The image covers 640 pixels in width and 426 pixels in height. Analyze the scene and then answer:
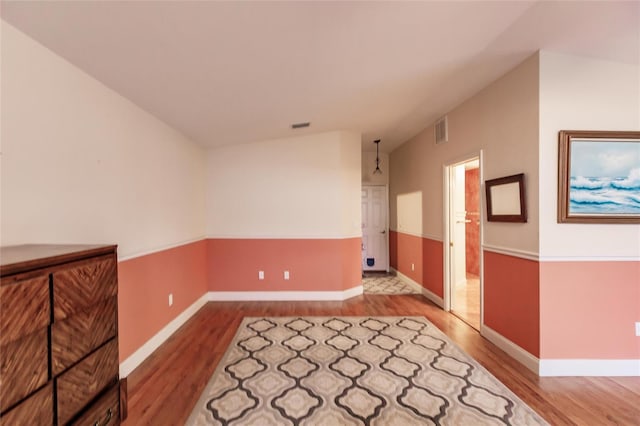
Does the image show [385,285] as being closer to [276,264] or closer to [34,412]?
[276,264]

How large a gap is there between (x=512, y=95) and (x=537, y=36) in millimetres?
566

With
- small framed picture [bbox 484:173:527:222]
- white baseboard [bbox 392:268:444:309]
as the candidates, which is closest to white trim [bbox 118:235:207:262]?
small framed picture [bbox 484:173:527:222]

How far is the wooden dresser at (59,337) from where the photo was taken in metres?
0.94

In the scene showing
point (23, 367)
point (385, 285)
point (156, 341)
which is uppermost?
point (23, 367)

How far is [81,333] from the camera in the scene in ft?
3.96

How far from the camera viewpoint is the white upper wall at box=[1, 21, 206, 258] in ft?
4.68

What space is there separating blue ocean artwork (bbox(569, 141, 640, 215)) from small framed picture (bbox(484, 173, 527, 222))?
316 millimetres

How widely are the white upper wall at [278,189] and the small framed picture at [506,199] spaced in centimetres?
196

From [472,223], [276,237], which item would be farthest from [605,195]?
[472,223]

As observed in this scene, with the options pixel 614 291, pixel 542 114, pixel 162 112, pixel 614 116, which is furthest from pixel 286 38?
pixel 614 291

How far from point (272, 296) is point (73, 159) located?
2925 mm

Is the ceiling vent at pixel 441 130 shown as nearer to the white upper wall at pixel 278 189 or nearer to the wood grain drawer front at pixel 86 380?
the white upper wall at pixel 278 189

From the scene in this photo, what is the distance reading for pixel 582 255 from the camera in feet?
7.18

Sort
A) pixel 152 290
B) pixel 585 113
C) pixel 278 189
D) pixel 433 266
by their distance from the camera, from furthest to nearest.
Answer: pixel 278 189 → pixel 433 266 → pixel 152 290 → pixel 585 113
